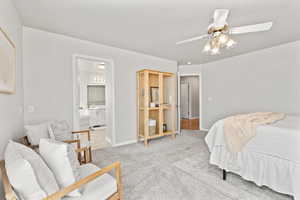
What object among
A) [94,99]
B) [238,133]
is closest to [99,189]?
[238,133]

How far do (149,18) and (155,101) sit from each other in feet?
7.13

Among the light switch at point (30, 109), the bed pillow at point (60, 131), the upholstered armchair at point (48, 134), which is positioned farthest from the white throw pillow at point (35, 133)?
the light switch at point (30, 109)

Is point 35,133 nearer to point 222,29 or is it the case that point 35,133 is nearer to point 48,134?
point 48,134

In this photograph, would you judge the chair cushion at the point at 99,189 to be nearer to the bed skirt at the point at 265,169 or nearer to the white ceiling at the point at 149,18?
the bed skirt at the point at 265,169

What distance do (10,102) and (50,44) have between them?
1468mm

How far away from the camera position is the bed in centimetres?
138

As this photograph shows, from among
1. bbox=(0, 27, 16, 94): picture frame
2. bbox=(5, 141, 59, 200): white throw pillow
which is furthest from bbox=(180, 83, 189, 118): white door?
bbox=(5, 141, 59, 200): white throw pillow

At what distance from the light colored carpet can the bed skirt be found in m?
0.20

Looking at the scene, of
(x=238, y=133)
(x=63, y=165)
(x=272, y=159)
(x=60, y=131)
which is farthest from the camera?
(x=60, y=131)

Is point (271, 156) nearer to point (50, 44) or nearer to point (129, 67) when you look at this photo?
point (129, 67)

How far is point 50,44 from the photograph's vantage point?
2510mm

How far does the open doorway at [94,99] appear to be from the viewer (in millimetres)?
2859

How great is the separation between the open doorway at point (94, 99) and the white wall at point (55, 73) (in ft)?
0.40

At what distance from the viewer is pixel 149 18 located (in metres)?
2.06
